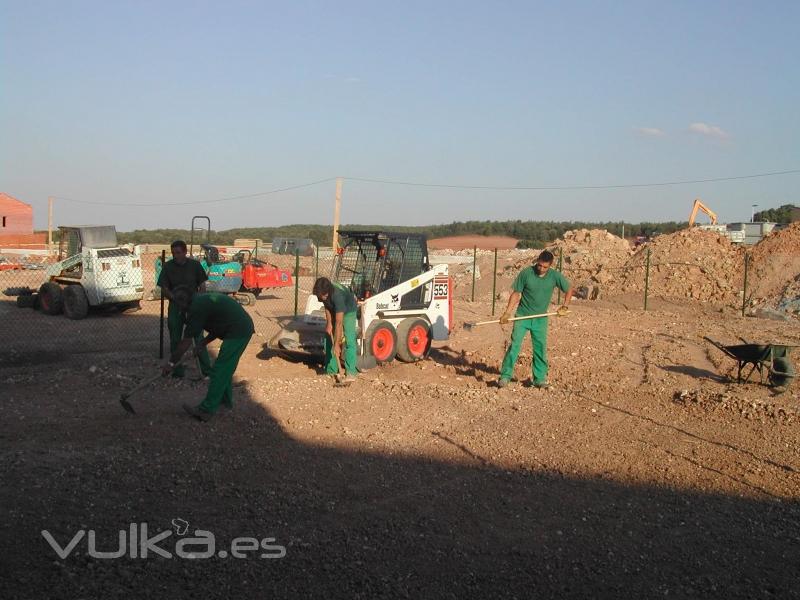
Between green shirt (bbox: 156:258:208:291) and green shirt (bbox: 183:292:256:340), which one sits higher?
green shirt (bbox: 156:258:208:291)

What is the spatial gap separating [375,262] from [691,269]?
17103 mm

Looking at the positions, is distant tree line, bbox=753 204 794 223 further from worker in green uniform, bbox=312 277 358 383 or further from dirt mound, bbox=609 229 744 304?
worker in green uniform, bbox=312 277 358 383

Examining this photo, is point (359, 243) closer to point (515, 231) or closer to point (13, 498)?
point (13, 498)

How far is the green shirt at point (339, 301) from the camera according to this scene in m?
10.3

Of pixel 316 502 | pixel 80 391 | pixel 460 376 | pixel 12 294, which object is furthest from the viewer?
pixel 12 294

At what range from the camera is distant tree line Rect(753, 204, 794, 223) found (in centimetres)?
5928

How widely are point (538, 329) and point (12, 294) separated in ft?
46.6

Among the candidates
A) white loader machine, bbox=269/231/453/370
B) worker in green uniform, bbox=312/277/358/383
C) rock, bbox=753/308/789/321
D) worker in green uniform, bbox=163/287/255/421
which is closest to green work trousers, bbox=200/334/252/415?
worker in green uniform, bbox=163/287/255/421

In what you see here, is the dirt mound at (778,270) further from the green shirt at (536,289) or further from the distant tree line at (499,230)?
the distant tree line at (499,230)

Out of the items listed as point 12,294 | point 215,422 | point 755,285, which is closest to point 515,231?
point 755,285

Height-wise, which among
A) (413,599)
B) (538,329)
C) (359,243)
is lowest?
(413,599)

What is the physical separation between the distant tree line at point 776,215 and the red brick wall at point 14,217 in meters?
55.6

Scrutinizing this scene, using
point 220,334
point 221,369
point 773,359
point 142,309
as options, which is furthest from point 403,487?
point 142,309

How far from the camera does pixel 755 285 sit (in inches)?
1008
